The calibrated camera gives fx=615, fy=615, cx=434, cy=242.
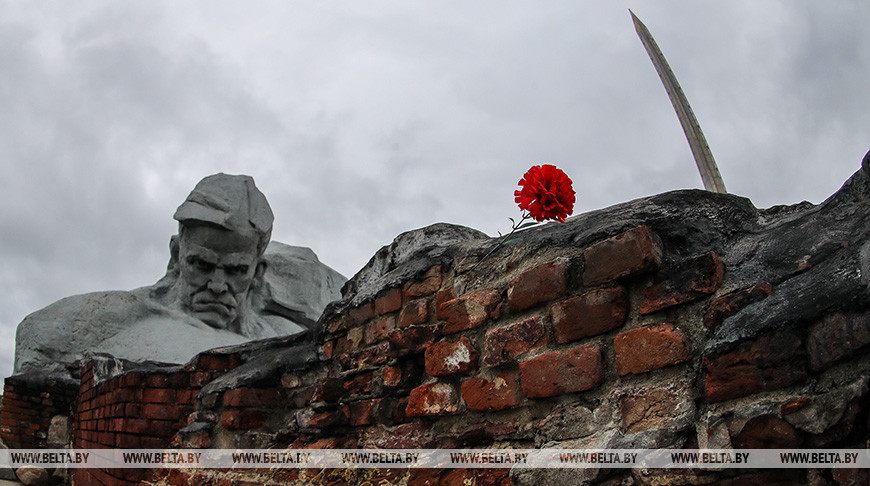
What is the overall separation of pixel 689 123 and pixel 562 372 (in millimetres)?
8204

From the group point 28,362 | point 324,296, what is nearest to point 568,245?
point 28,362

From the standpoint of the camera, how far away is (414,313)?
1672 mm

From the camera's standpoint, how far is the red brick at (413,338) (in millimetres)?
1576

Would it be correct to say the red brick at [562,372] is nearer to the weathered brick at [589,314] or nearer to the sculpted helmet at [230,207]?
the weathered brick at [589,314]

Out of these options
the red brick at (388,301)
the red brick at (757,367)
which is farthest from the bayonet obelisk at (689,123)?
the red brick at (757,367)

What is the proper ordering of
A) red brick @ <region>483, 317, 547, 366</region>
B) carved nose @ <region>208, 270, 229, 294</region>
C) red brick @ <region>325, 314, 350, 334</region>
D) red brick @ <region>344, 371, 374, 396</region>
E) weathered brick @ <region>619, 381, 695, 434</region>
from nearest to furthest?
weathered brick @ <region>619, 381, 695, 434</region> < red brick @ <region>483, 317, 547, 366</region> < red brick @ <region>344, 371, 374, 396</region> < red brick @ <region>325, 314, 350, 334</region> < carved nose @ <region>208, 270, 229, 294</region>

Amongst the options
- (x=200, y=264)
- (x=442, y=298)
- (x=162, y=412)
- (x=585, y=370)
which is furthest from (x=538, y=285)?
(x=200, y=264)

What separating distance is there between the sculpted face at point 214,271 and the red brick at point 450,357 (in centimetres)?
430

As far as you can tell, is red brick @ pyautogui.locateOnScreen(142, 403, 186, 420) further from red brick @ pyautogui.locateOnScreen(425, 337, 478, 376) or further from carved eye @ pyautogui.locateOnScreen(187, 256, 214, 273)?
carved eye @ pyautogui.locateOnScreen(187, 256, 214, 273)

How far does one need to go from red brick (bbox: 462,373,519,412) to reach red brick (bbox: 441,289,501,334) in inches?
5.6

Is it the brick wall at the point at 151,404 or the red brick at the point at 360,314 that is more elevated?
the red brick at the point at 360,314

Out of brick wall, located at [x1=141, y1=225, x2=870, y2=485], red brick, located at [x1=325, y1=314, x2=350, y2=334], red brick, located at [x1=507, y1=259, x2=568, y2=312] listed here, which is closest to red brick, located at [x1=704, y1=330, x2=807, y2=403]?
brick wall, located at [x1=141, y1=225, x2=870, y2=485]

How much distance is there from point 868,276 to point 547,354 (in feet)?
1.89

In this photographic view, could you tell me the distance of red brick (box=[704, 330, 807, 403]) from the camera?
3.06 ft
